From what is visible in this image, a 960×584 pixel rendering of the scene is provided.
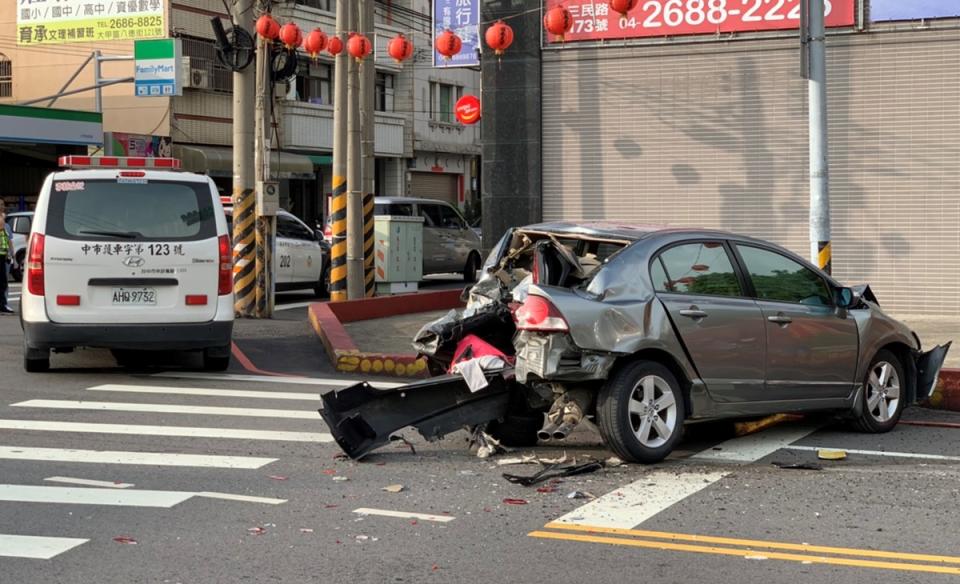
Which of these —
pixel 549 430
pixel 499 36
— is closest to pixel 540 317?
pixel 549 430

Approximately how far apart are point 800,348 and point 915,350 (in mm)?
1538

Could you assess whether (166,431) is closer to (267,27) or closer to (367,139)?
(267,27)

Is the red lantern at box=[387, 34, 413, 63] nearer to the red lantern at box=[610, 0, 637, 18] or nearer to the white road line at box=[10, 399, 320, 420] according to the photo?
the red lantern at box=[610, 0, 637, 18]

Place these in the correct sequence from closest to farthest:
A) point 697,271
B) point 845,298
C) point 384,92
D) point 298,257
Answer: point 697,271, point 845,298, point 298,257, point 384,92

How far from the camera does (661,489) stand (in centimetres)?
717

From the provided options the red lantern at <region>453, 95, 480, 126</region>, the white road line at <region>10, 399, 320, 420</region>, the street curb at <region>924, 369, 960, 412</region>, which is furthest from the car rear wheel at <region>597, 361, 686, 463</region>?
the red lantern at <region>453, 95, 480, 126</region>

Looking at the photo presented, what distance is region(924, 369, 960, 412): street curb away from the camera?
35.0ft

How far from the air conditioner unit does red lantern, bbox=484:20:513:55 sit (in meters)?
23.1

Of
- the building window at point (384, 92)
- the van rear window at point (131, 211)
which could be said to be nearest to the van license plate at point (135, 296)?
the van rear window at point (131, 211)

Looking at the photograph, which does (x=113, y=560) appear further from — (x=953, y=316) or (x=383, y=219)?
(x=383, y=219)

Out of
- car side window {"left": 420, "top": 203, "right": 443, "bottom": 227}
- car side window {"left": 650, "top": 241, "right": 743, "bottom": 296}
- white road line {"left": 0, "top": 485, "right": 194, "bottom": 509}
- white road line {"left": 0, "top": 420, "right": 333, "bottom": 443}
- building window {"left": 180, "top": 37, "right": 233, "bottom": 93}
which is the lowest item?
white road line {"left": 0, "top": 485, "right": 194, "bottom": 509}

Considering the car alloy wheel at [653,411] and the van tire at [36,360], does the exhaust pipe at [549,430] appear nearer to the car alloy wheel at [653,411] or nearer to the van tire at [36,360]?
the car alloy wheel at [653,411]

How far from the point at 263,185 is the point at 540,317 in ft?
36.7

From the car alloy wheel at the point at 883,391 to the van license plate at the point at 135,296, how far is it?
6759mm
